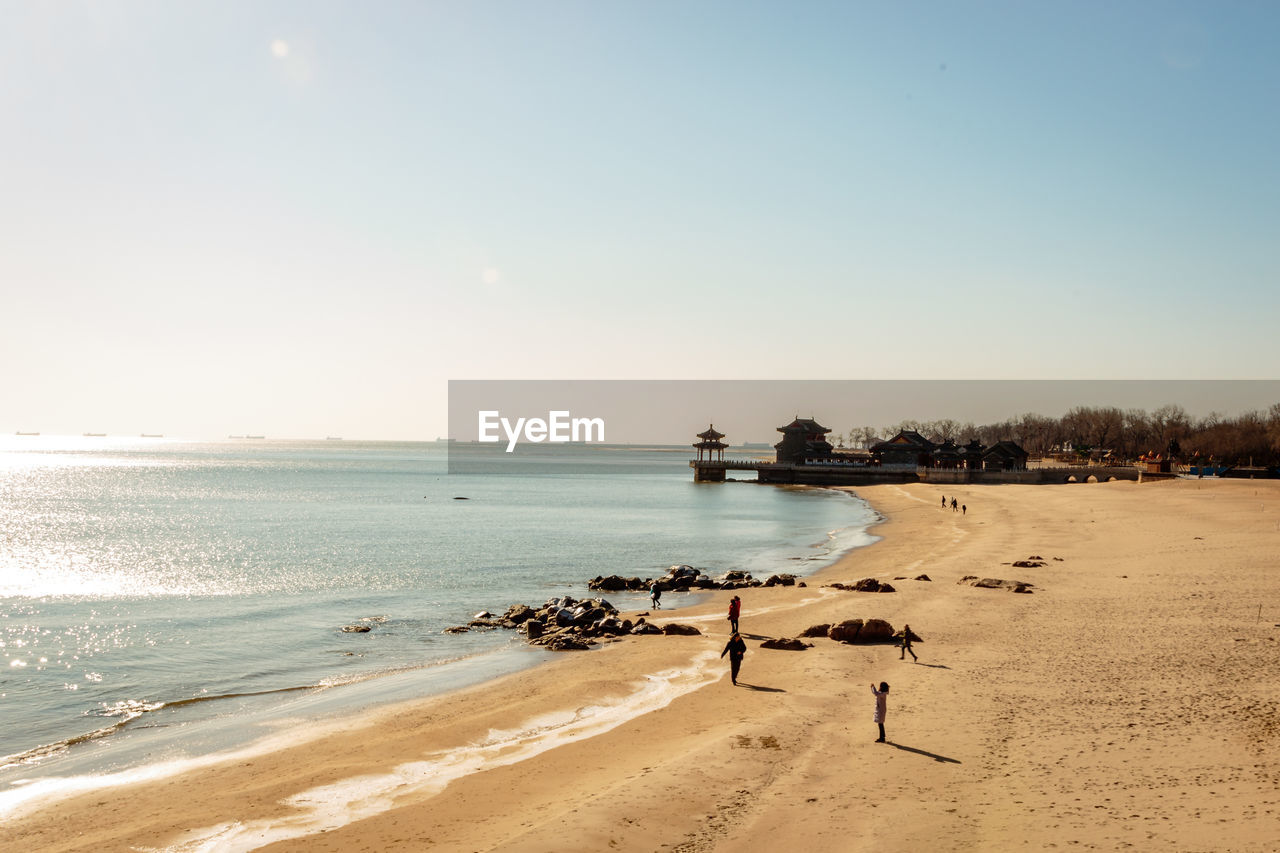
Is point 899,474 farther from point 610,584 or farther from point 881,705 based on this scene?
point 881,705

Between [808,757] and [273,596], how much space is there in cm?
3267

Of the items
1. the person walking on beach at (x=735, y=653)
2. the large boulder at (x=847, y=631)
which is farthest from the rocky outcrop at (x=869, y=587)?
the person walking on beach at (x=735, y=653)

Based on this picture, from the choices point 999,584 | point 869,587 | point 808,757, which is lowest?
point 869,587

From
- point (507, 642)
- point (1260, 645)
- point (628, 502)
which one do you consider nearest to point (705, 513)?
point (628, 502)

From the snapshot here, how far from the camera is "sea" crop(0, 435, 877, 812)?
21359 mm

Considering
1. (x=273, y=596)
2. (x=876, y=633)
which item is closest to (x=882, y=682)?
(x=876, y=633)

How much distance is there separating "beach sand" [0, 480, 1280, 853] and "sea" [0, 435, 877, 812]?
3.42 m

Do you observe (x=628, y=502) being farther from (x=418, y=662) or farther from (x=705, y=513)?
(x=418, y=662)

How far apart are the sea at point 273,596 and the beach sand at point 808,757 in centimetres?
342

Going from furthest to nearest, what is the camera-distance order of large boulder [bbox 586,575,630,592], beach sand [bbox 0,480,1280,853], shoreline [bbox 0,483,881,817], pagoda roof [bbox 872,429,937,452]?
pagoda roof [bbox 872,429,937,452], large boulder [bbox 586,575,630,592], shoreline [bbox 0,483,881,817], beach sand [bbox 0,480,1280,853]

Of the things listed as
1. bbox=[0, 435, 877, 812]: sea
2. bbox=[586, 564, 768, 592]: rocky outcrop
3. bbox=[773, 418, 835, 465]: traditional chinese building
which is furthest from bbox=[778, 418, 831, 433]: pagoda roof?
bbox=[586, 564, 768, 592]: rocky outcrop

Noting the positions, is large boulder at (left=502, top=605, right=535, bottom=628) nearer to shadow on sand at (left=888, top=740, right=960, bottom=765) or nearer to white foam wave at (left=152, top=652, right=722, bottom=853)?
white foam wave at (left=152, top=652, right=722, bottom=853)

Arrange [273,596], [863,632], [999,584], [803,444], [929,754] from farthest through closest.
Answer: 1. [803,444]
2. [273,596]
3. [999,584]
4. [863,632]
5. [929,754]

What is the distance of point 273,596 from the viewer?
40.1 m
